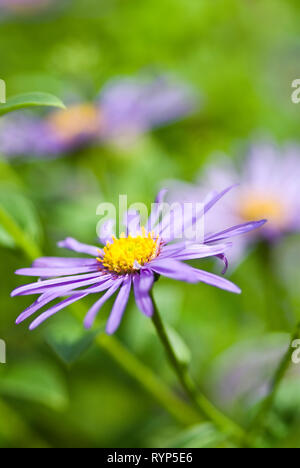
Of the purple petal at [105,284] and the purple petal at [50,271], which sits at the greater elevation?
the purple petal at [50,271]

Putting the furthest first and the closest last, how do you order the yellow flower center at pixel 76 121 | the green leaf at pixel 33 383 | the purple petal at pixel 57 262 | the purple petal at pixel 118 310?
the yellow flower center at pixel 76 121, the green leaf at pixel 33 383, the purple petal at pixel 57 262, the purple petal at pixel 118 310

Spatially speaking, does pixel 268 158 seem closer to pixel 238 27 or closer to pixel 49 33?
pixel 238 27

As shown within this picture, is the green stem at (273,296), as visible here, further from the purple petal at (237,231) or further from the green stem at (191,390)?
the purple petal at (237,231)

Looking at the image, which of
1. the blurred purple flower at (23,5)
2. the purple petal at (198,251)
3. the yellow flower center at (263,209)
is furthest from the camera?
the blurred purple flower at (23,5)

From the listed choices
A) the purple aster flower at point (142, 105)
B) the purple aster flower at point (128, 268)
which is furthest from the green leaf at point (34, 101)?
the purple aster flower at point (142, 105)

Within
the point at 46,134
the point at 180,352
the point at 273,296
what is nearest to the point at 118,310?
the point at 180,352

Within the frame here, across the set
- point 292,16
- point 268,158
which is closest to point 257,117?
point 268,158
